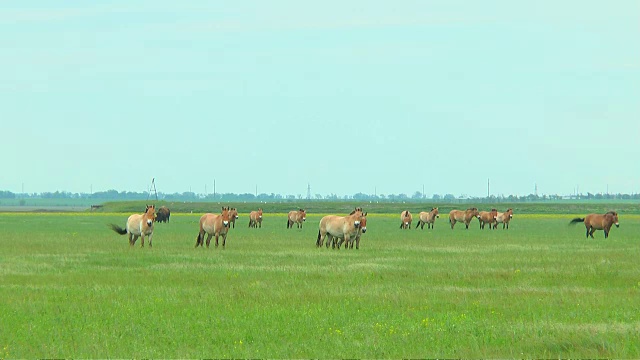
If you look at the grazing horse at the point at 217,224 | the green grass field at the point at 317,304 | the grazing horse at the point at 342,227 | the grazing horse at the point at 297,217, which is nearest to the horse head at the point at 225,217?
the grazing horse at the point at 217,224

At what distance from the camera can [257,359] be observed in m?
13.1

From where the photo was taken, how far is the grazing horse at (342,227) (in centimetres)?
3471

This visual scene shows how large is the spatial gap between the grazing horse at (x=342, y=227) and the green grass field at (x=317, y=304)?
146 centimetres

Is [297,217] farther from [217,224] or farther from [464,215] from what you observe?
[217,224]

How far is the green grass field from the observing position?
14.0 m

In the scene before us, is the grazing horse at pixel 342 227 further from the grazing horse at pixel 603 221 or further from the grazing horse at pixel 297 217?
the grazing horse at pixel 297 217

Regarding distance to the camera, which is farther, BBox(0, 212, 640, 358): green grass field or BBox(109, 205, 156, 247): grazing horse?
BBox(109, 205, 156, 247): grazing horse

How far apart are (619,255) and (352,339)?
21188mm

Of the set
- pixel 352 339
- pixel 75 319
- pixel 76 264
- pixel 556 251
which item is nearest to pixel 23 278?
pixel 76 264

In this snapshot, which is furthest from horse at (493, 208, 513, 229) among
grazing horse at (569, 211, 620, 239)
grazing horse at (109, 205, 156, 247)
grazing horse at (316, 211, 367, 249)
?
grazing horse at (109, 205, 156, 247)

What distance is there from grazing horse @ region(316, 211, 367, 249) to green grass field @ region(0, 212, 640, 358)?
1.46 m

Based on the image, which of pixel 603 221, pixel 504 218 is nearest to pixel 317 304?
pixel 603 221

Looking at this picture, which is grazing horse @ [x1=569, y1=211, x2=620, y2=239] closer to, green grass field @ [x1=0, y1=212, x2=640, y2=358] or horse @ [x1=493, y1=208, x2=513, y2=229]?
horse @ [x1=493, y1=208, x2=513, y2=229]

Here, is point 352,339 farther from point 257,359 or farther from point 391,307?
point 391,307
